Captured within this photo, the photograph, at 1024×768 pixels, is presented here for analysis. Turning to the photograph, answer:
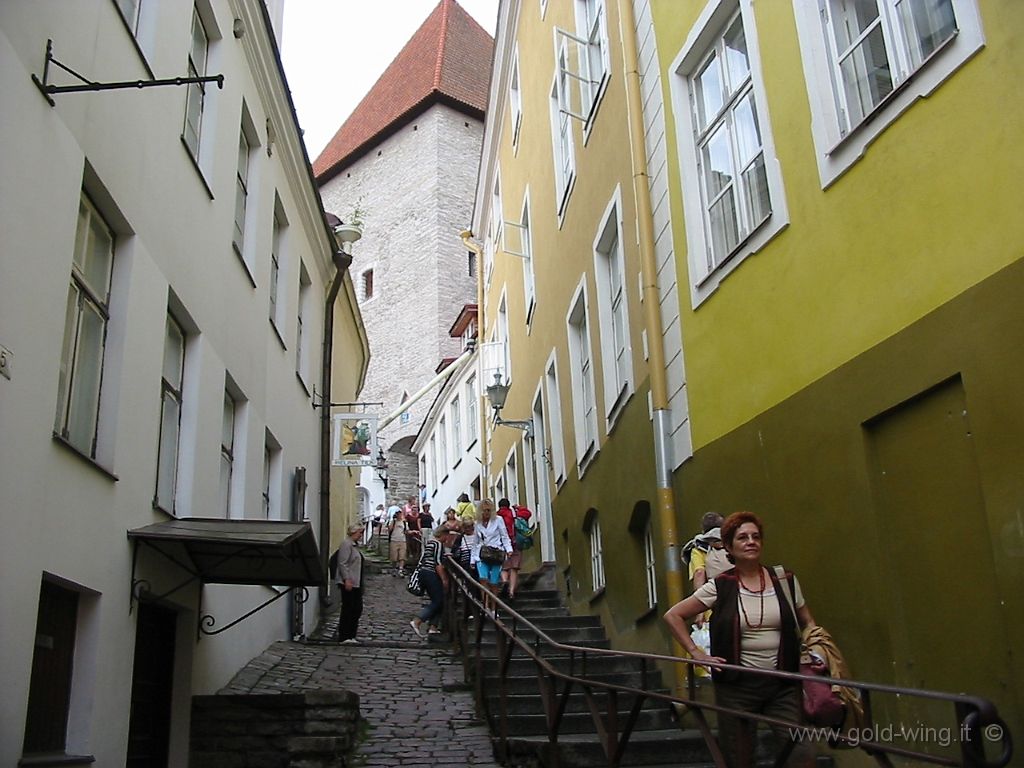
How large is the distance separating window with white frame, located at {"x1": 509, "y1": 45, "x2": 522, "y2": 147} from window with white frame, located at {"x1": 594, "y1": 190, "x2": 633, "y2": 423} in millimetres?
7835

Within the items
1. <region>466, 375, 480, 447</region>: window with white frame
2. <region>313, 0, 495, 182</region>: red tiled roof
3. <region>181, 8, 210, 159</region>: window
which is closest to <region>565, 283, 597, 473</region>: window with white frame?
<region>181, 8, 210, 159</region>: window

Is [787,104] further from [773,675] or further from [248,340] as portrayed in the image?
[248,340]

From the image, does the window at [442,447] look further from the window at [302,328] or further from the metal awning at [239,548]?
the metal awning at [239,548]

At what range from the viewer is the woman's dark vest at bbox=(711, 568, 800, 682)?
4992 millimetres

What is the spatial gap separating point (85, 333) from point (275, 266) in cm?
683

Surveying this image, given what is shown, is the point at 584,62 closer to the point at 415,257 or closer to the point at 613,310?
the point at 613,310

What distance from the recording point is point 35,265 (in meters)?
5.90

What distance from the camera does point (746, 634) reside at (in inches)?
198

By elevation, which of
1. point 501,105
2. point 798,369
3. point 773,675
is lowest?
point 773,675

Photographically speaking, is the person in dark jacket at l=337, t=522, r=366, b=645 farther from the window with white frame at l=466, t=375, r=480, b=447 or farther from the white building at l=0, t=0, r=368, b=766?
the window with white frame at l=466, t=375, r=480, b=447

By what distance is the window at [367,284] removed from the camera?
4934 centimetres

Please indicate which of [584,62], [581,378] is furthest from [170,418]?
[584,62]

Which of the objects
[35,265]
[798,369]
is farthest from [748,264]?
[35,265]

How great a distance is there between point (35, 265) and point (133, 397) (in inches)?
71.8
